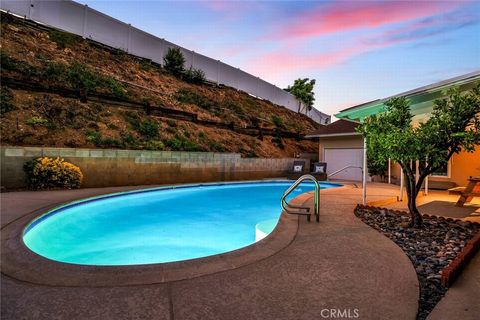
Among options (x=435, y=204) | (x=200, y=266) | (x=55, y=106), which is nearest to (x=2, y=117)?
(x=55, y=106)

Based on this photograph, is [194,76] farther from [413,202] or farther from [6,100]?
[413,202]

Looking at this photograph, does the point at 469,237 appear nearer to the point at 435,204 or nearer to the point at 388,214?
the point at 388,214

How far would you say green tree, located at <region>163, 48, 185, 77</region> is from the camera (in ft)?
72.9

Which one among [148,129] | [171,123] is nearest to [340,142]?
[171,123]

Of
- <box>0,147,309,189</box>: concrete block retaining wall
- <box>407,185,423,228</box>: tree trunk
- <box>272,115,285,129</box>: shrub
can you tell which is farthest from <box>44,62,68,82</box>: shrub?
<box>272,115,285,129</box>: shrub

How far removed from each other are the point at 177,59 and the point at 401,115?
68.8 ft

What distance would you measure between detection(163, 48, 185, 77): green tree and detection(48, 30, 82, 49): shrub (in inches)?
259

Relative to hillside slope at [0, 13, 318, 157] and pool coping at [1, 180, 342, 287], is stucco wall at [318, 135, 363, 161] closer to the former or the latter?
hillside slope at [0, 13, 318, 157]

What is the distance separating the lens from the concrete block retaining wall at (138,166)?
7.85 metres

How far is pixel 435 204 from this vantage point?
6.76 meters

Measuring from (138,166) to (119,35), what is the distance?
14.6m

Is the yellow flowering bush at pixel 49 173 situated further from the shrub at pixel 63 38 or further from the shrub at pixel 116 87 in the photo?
the shrub at pixel 63 38

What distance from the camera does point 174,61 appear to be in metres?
22.4

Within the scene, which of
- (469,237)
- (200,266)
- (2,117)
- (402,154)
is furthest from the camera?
(2,117)
